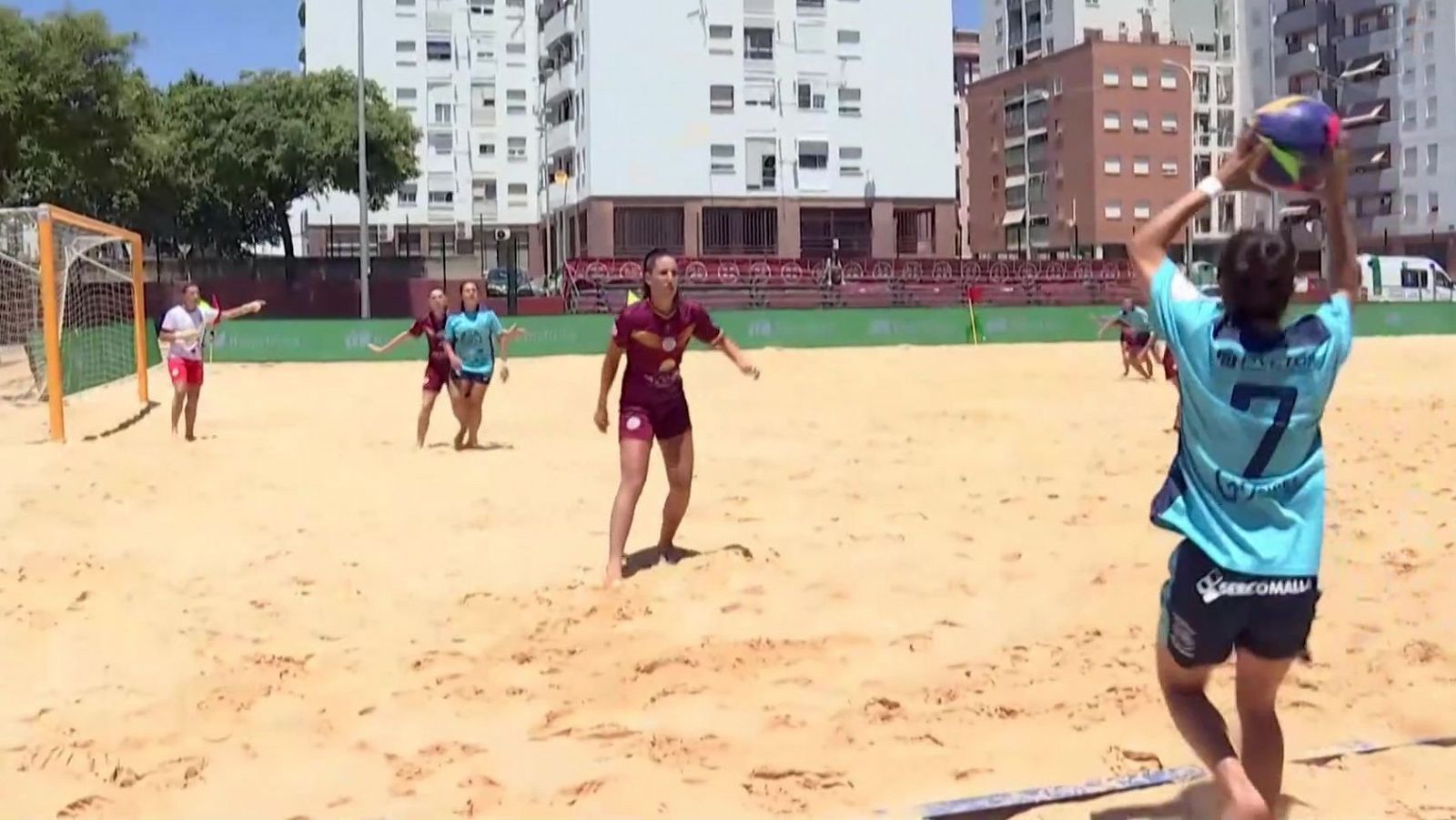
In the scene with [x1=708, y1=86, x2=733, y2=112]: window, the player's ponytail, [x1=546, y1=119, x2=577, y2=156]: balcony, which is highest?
[x1=708, y1=86, x2=733, y2=112]: window

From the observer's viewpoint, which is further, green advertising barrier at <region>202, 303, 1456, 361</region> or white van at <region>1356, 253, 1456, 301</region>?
white van at <region>1356, 253, 1456, 301</region>

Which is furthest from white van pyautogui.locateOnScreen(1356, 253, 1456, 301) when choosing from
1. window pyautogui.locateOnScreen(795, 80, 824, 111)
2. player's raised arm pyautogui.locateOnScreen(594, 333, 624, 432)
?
player's raised arm pyautogui.locateOnScreen(594, 333, 624, 432)

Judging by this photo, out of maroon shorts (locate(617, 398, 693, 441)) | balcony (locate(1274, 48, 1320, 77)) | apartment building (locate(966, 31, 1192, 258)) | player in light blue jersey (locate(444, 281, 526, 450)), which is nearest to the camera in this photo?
maroon shorts (locate(617, 398, 693, 441))

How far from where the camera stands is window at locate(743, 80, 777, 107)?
50.8 metres

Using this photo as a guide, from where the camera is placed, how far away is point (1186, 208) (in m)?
3.27

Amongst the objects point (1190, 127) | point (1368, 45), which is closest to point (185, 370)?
point (1190, 127)

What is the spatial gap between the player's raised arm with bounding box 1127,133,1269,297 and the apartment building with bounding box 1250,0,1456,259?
193ft

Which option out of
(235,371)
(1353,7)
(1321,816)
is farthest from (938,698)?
(1353,7)

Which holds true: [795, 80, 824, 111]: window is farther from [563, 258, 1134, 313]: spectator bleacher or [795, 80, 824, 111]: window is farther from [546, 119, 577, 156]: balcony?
[546, 119, 577, 156]: balcony

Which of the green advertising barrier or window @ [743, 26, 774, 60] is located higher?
window @ [743, 26, 774, 60]

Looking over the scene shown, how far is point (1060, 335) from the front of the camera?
3173 cm

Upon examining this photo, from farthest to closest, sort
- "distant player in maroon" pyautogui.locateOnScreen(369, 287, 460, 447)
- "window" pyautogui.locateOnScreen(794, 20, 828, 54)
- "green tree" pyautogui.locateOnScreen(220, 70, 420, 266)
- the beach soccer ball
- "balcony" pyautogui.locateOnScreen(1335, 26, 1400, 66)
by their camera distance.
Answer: "balcony" pyautogui.locateOnScreen(1335, 26, 1400, 66) < "window" pyautogui.locateOnScreen(794, 20, 828, 54) < "green tree" pyautogui.locateOnScreen(220, 70, 420, 266) < "distant player in maroon" pyautogui.locateOnScreen(369, 287, 460, 447) < the beach soccer ball

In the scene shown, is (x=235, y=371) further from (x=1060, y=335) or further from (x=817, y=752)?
(x=817, y=752)

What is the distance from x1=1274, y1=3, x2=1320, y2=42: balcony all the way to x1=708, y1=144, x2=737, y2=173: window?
103 ft
